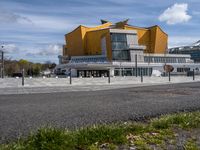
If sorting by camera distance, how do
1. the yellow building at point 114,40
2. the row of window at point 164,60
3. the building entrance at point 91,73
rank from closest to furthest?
the building entrance at point 91,73 < the yellow building at point 114,40 < the row of window at point 164,60

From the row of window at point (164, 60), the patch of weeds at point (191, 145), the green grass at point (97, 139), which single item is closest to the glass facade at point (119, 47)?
the row of window at point (164, 60)

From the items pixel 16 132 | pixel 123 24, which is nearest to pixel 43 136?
pixel 16 132

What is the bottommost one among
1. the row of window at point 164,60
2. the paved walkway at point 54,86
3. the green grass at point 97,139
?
the paved walkway at point 54,86

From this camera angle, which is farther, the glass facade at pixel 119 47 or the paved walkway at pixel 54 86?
the glass facade at pixel 119 47

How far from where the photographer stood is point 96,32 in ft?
440

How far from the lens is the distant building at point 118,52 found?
106m

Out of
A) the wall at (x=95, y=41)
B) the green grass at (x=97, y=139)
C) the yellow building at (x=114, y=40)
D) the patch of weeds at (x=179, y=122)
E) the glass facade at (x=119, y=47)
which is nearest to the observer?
the green grass at (x=97, y=139)

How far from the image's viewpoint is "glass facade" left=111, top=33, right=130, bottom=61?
119 m

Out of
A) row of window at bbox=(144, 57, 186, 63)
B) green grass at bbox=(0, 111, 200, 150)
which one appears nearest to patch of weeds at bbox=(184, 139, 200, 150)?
green grass at bbox=(0, 111, 200, 150)

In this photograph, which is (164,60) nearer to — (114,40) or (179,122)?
(114,40)

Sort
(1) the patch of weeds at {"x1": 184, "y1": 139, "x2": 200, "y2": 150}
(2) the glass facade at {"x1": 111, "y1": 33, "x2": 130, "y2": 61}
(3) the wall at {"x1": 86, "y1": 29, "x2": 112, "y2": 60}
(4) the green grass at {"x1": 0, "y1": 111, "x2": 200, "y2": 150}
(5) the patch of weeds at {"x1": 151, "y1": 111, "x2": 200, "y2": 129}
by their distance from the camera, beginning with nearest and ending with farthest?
(4) the green grass at {"x1": 0, "y1": 111, "x2": 200, "y2": 150}
(1) the patch of weeds at {"x1": 184, "y1": 139, "x2": 200, "y2": 150}
(5) the patch of weeds at {"x1": 151, "y1": 111, "x2": 200, "y2": 129}
(2) the glass facade at {"x1": 111, "y1": 33, "x2": 130, "y2": 61}
(3) the wall at {"x1": 86, "y1": 29, "x2": 112, "y2": 60}

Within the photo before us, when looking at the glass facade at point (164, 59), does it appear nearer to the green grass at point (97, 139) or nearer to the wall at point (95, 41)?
the wall at point (95, 41)

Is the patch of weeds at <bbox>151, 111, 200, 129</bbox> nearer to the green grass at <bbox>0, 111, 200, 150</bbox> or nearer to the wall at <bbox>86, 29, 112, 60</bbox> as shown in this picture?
the green grass at <bbox>0, 111, 200, 150</bbox>

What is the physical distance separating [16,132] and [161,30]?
138m
